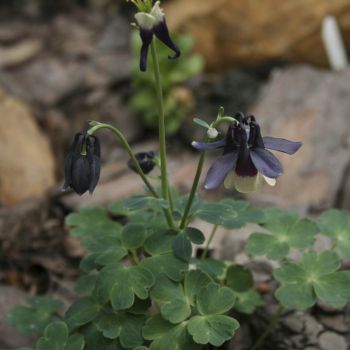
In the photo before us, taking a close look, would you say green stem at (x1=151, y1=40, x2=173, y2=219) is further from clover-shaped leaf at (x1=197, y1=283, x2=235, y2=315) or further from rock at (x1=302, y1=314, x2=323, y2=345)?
rock at (x1=302, y1=314, x2=323, y2=345)

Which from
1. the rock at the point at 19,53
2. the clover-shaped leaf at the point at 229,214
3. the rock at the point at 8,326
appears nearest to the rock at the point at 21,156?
the rock at the point at 19,53

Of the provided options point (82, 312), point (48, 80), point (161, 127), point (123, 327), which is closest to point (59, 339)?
point (82, 312)

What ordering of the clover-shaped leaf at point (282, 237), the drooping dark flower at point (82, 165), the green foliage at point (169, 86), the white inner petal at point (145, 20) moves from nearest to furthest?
1. the white inner petal at point (145, 20)
2. the drooping dark flower at point (82, 165)
3. the clover-shaped leaf at point (282, 237)
4. the green foliage at point (169, 86)

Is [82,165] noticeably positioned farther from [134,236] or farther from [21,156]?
[21,156]

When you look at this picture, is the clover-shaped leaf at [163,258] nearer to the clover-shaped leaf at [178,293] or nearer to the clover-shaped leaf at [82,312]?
the clover-shaped leaf at [178,293]

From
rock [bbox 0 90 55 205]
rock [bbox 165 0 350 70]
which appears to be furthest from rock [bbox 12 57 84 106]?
rock [bbox 165 0 350 70]

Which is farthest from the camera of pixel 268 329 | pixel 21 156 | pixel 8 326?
pixel 21 156
